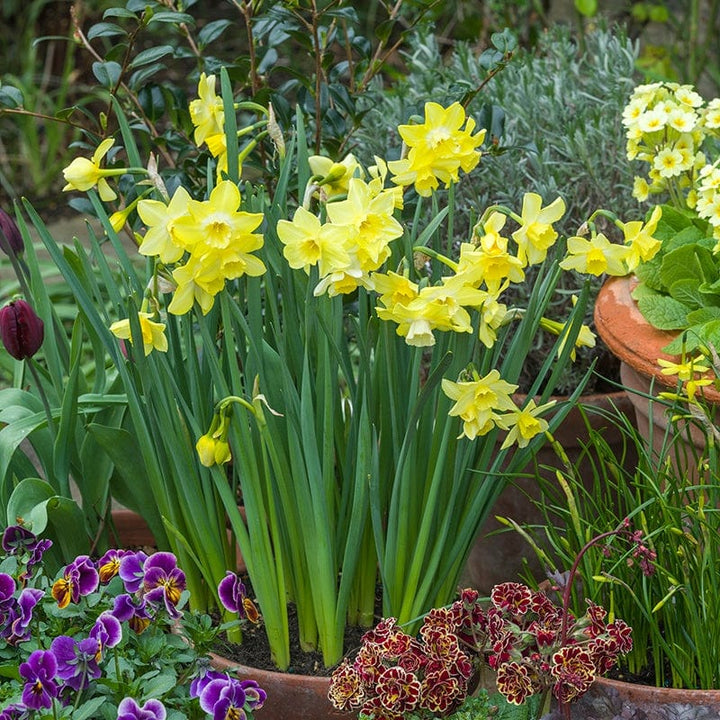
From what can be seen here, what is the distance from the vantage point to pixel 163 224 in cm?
137

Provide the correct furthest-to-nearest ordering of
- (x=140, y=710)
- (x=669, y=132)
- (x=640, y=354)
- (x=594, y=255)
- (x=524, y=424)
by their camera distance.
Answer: (x=669, y=132) < (x=640, y=354) < (x=524, y=424) < (x=594, y=255) < (x=140, y=710)

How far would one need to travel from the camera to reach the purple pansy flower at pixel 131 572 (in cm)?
149

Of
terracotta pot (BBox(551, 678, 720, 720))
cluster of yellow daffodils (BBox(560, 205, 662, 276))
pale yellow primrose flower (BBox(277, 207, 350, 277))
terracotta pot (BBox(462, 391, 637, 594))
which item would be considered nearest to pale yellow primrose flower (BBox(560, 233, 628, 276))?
cluster of yellow daffodils (BBox(560, 205, 662, 276))

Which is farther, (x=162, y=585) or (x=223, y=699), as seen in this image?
(x=162, y=585)

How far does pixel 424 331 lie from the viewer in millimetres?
1339

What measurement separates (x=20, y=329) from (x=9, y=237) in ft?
0.82

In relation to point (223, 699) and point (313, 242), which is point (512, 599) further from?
point (313, 242)

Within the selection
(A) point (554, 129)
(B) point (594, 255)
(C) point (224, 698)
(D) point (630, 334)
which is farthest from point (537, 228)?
(A) point (554, 129)

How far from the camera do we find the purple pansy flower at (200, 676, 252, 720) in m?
1.37

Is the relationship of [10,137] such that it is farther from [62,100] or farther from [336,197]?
[336,197]

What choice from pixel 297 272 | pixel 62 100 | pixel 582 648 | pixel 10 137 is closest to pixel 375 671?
pixel 582 648

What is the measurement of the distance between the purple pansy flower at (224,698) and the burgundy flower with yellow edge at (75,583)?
0.21 metres

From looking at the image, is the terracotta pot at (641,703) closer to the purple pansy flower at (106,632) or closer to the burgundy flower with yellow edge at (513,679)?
the burgundy flower with yellow edge at (513,679)

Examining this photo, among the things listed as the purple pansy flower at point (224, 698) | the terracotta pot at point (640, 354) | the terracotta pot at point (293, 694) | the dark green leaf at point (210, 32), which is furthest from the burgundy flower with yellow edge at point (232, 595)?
the dark green leaf at point (210, 32)
